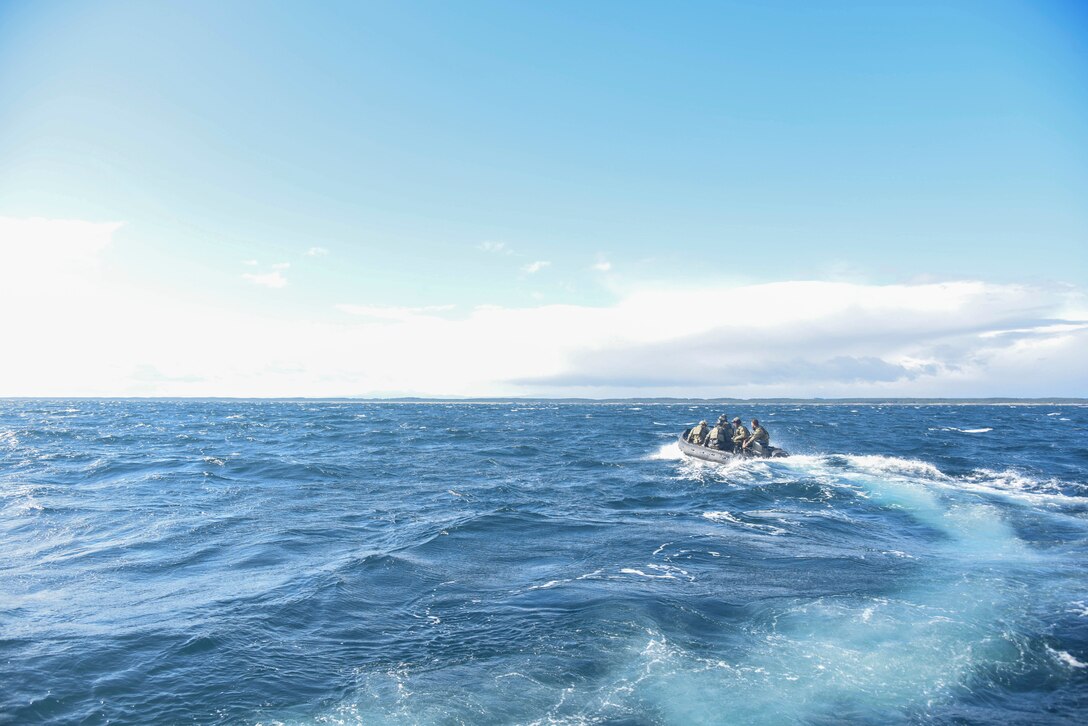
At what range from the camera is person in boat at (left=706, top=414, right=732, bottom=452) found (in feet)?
122

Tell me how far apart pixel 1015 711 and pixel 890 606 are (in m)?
3.99

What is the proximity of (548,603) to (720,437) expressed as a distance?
26.5 meters

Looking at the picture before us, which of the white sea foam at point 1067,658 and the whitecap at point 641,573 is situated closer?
the white sea foam at point 1067,658

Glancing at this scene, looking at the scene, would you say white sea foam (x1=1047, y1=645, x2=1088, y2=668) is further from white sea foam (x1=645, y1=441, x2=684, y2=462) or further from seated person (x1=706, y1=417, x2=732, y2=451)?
white sea foam (x1=645, y1=441, x2=684, y2=462)

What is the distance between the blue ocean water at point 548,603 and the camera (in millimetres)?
9242

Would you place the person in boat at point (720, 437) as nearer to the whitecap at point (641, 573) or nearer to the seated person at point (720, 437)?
the seated person at point (720, 437)

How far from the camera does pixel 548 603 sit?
1316cm

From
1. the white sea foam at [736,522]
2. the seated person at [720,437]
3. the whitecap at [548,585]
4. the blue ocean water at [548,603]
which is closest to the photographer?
the blue ocean water at [548,603]

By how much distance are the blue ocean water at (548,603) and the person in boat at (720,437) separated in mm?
8925

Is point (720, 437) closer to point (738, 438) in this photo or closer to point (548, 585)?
point (738, 438)

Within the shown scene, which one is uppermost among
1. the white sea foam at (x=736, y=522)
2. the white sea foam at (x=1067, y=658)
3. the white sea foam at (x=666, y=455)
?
the white sea foam at (x=1067, y=658)

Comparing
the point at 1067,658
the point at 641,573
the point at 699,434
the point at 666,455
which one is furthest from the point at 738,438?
the point at 1067,658

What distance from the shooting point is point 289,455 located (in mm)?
42438

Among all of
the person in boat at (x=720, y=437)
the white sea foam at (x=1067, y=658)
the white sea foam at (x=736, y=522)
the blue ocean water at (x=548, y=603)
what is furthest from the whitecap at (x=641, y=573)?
the person in boat at (x=720, y=437)
